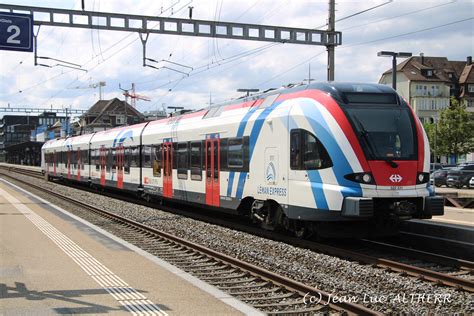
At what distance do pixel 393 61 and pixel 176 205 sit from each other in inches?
429

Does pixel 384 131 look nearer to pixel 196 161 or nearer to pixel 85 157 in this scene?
pixel 196 161

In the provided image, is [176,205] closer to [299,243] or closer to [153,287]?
[299,243]

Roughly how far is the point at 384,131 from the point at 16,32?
8154mm

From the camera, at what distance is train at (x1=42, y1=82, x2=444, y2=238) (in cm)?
1009

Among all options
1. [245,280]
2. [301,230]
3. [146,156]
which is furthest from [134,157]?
[245,280]

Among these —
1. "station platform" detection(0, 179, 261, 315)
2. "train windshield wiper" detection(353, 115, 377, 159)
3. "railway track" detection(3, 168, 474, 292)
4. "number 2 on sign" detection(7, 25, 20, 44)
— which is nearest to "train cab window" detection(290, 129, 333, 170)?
"train windshield wiper" detection(353, 115, 377, 159)

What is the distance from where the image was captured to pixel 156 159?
19.9 meters

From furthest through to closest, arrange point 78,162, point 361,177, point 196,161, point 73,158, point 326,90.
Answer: point 73,158
point 78,162
point 196,161
point 326,90
point 361,177

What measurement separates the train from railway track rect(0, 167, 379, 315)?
2.04 m

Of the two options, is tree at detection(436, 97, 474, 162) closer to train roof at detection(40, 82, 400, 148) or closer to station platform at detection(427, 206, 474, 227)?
station platform at detection(427, 206, 474, 227)

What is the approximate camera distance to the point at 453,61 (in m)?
92.5

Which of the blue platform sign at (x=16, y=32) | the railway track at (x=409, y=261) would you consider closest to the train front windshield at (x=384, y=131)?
the railway track at (x=409, y=261)

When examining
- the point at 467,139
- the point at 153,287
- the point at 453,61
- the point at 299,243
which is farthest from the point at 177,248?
the point at 453,61

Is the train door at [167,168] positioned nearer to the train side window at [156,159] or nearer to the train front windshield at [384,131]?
the train side window at [156,159]
